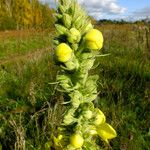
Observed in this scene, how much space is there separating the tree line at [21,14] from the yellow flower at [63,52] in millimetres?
37307

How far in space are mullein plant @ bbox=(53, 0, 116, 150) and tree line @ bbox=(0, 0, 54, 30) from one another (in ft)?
122

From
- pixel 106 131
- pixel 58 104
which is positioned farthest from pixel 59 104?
pixel 106 131

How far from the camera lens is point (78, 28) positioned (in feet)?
5.17

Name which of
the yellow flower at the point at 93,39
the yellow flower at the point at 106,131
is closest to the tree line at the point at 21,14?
the yellow flower at the point at 106,131

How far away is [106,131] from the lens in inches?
70.1

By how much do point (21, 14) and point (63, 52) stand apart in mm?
43265

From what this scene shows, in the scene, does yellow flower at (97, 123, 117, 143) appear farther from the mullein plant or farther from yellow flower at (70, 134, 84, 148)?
yellow flower at (70, 134, 84, 148)

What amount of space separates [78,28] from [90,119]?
0.41 m

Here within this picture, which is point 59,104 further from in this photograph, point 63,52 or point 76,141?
point 63,52

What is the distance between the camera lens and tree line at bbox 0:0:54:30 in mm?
38862

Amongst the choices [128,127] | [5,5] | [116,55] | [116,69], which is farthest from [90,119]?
[5,5]

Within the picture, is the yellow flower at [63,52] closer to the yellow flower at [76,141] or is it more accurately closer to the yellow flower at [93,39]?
the yellow flower at [93,39]

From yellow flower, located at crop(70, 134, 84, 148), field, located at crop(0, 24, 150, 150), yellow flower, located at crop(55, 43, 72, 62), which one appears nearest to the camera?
yellow flower, located at crop(55, 43, 72, 62)

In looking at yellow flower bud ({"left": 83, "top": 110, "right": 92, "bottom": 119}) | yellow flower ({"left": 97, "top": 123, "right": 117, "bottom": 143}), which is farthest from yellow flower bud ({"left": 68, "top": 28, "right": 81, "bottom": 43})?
yellow flower ({"left": 97, "top": 123, "right": 117, "bottom": 143})
